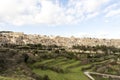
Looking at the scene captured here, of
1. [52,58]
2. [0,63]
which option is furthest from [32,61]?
[0,63]

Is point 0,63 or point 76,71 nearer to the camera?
point 0,63

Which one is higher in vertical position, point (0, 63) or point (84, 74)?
point (0, 63)

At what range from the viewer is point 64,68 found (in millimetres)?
70000

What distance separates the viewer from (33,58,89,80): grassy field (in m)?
59.0

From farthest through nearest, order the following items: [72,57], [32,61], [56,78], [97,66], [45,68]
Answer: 1. [72,57]
2. [97,66]
3. [32,61]
4. [45,68]
5. [56,78]

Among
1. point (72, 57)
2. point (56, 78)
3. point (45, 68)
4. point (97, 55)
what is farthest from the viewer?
point (97, 55)

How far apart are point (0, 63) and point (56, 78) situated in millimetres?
15383

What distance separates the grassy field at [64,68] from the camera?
59.0 meters

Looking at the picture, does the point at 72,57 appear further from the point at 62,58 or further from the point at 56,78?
the point at 56,78

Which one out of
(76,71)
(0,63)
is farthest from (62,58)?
(0,63)

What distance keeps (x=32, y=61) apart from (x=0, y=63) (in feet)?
78.8

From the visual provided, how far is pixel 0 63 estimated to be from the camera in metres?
45.8

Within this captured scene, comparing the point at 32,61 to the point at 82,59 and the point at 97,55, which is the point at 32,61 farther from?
the point at 97,55

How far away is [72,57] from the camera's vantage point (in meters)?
86.2
